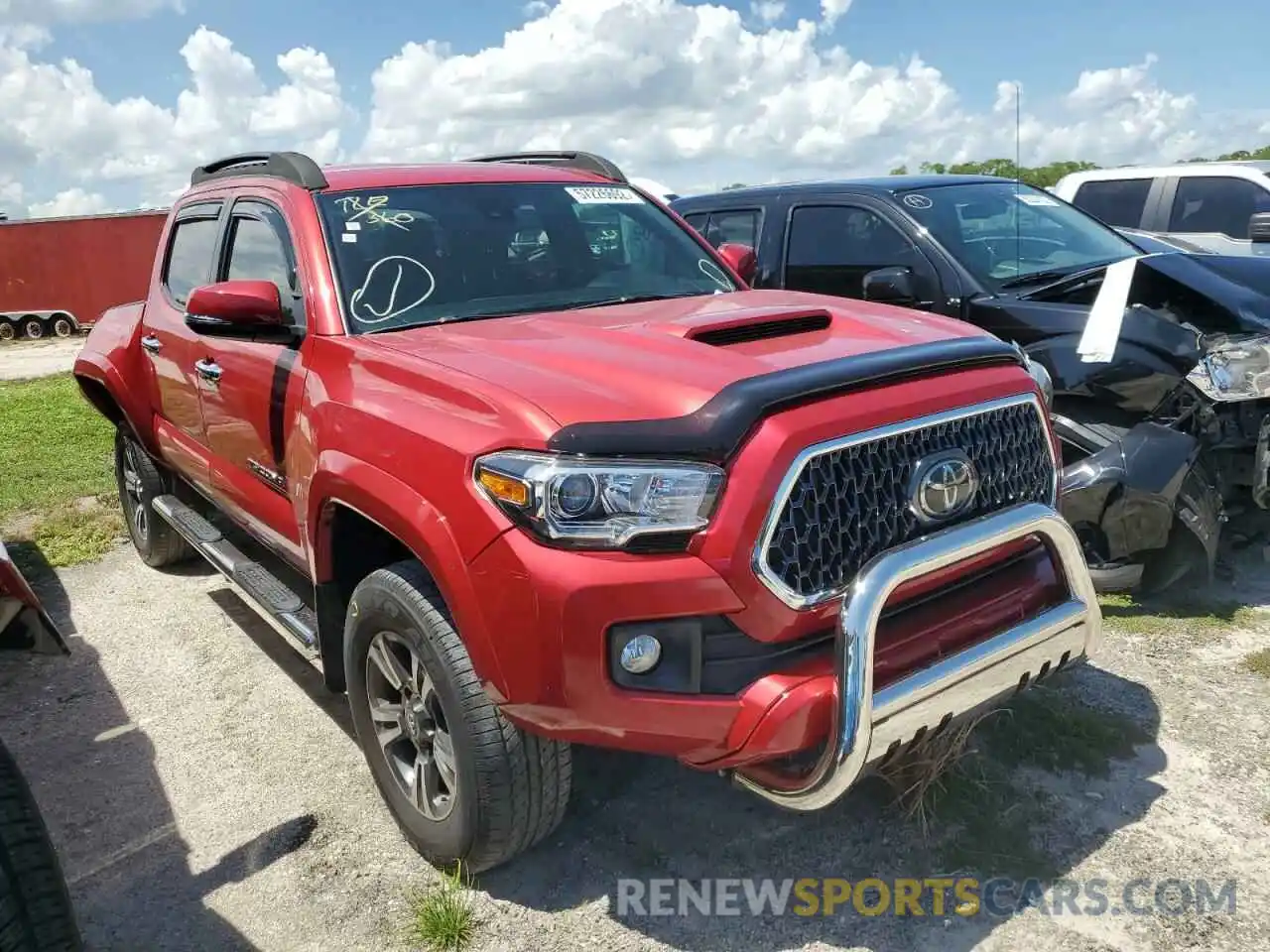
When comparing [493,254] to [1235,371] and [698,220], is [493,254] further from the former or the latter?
[698,220]

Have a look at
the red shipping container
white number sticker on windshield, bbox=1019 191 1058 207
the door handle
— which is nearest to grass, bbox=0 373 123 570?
the door handle

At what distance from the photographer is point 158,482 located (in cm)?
538

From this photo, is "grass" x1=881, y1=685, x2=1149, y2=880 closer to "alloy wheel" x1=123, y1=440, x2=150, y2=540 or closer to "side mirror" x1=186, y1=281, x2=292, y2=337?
"side mirror" x1=186, y1=281, x2=292, y2=337

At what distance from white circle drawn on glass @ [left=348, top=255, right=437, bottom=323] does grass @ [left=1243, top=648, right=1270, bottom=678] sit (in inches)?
133

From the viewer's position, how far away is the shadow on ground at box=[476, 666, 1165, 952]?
2.67 metres

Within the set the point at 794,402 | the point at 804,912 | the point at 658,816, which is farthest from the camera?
the point at 658,816

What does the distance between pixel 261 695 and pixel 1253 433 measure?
4.28m

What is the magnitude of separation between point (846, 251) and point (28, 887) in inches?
190

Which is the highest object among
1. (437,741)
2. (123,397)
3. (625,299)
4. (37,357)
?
(625,299)

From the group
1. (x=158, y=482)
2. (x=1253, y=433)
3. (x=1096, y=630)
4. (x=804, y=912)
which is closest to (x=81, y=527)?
(x=158, y=482)

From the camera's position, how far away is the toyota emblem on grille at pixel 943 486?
2496 mm

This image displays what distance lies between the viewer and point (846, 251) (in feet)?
18.8

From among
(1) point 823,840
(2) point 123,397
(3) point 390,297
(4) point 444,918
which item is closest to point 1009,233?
(3) point 390,297

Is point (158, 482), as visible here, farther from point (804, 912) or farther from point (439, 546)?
point (804, 912)
